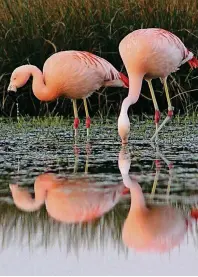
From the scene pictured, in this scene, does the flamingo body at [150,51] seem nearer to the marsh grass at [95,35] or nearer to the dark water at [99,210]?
the dark water at [99,210]

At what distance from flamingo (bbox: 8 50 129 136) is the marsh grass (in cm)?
132

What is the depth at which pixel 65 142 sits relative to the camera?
31.2 ft

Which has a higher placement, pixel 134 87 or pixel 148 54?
pixel 148 54

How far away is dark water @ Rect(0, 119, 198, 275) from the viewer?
13.8 ft

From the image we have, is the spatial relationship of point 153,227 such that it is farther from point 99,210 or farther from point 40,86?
point 40,86

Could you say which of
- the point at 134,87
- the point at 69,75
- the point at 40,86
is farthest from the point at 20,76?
the point at 134,87

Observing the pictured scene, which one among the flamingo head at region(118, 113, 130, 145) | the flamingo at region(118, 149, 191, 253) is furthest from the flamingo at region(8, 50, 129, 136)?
the flamingo at region(118, 149, 191, 253)

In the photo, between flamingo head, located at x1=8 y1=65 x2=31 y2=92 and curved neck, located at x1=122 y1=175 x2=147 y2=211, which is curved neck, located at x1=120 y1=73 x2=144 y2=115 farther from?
curved neck, located at x1=122 y1=175 x2=147 y2=211

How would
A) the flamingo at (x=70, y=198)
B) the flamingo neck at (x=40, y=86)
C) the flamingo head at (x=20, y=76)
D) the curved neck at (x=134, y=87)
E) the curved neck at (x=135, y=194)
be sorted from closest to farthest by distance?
the flamingo at (x=70, y=198) < the curved neck at (x=135, y=194) < the curved neck at (x=134, y=87) < the flamingo neck at (x=40, y=86) < the flamingo head at (x=20, y=76)

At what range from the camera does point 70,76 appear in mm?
10500

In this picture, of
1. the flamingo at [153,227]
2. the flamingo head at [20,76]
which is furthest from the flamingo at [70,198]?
the flamingo head at [20,76]

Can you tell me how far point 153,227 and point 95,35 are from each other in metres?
7.64

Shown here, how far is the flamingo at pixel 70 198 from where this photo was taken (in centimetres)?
525

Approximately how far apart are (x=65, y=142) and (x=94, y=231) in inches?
188
